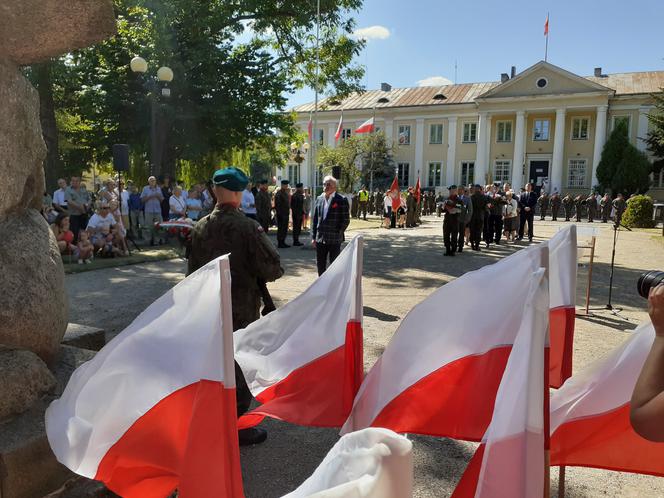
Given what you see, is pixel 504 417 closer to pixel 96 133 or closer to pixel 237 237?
pixel 237 237

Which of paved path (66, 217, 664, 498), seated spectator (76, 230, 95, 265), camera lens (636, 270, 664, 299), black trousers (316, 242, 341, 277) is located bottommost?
paved path (66, 217, 664, 498)

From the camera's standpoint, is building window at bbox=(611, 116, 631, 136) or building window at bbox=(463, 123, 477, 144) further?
building window at bbox=(463, 123, 477, 144)

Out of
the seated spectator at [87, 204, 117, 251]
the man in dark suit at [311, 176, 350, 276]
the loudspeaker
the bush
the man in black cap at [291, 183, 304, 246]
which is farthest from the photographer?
the bush

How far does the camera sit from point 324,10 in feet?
70.2

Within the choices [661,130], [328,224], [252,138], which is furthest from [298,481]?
[661,130]

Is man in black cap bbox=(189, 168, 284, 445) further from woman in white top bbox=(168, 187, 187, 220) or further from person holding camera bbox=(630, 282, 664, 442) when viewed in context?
woman in white top bbox=(168, 187, 187, 220)

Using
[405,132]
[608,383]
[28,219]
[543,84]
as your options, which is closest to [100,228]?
[28,219]

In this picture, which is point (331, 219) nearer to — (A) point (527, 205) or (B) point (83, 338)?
(B) point (83, 338)

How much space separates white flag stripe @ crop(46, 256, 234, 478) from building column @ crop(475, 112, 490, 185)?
164ft

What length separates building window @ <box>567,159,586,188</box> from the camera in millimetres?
47750

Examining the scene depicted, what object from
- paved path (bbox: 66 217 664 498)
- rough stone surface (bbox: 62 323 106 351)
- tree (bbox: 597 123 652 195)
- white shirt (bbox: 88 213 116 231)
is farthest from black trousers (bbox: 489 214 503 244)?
tree (bbox: 597 123 652 195)

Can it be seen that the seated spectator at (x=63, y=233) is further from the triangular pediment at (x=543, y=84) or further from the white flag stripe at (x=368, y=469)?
the triangular pediment at (x=543, y=84)

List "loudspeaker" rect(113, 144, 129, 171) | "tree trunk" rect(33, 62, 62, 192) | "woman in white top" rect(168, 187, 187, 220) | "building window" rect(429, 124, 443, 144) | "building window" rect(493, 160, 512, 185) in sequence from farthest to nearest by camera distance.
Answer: "building window" rect(429, 124, 443, 144) → "building window" rect(493, 160, 512, 185) → "tree trunk" rect(33, 62, 62, 192) → "woman in white top" rect(168, 187, 187, 220) → "loudspeaker" rect(113, 144, 129, 171)

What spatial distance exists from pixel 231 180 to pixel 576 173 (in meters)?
50.2
